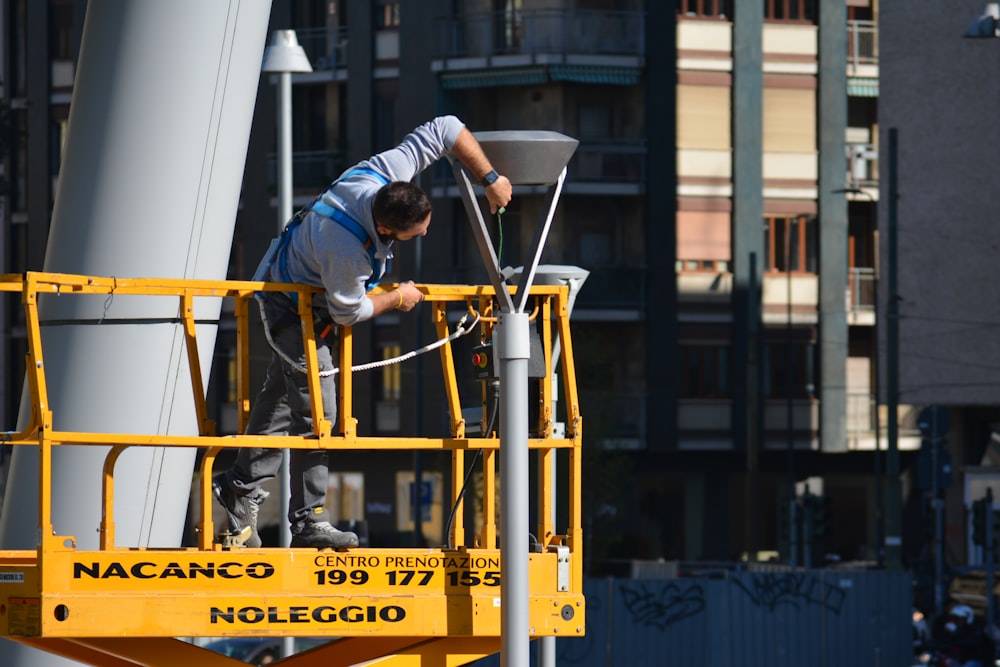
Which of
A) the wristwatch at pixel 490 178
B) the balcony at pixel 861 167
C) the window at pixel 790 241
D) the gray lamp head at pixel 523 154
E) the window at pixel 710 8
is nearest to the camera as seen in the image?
the wristwatch at pixel 490 178

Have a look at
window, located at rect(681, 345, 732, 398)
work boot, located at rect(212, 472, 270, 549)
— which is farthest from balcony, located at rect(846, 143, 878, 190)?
work boot, located at rect(212, 472, 270, 549)

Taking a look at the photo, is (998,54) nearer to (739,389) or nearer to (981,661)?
(739,389)

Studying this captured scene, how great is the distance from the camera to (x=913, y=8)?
49969 millimetres

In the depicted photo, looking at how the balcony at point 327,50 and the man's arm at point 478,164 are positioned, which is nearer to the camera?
the man's arm at point 478,164

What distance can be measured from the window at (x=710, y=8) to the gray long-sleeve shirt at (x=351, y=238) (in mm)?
43566

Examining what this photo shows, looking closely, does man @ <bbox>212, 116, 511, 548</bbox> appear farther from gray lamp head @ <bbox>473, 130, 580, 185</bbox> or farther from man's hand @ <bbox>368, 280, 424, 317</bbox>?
gray lamp head @ <bbox>473, 130, 580, 185</bbox>

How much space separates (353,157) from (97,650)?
147 feet

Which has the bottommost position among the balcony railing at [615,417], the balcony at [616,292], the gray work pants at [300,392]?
the balcony railing at [615,417]

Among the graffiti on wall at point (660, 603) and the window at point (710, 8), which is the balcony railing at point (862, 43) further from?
the graffiti on wall at point (660, 603)

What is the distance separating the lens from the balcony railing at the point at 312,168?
50375 millimetres

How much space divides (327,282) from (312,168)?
44.9 meters

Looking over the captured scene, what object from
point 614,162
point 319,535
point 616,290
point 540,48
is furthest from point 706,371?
point 319,535

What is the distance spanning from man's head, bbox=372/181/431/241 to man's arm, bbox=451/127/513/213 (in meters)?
0.56

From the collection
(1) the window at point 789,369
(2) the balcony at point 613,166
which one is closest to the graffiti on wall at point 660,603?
(2) the balcony at point 613,166
